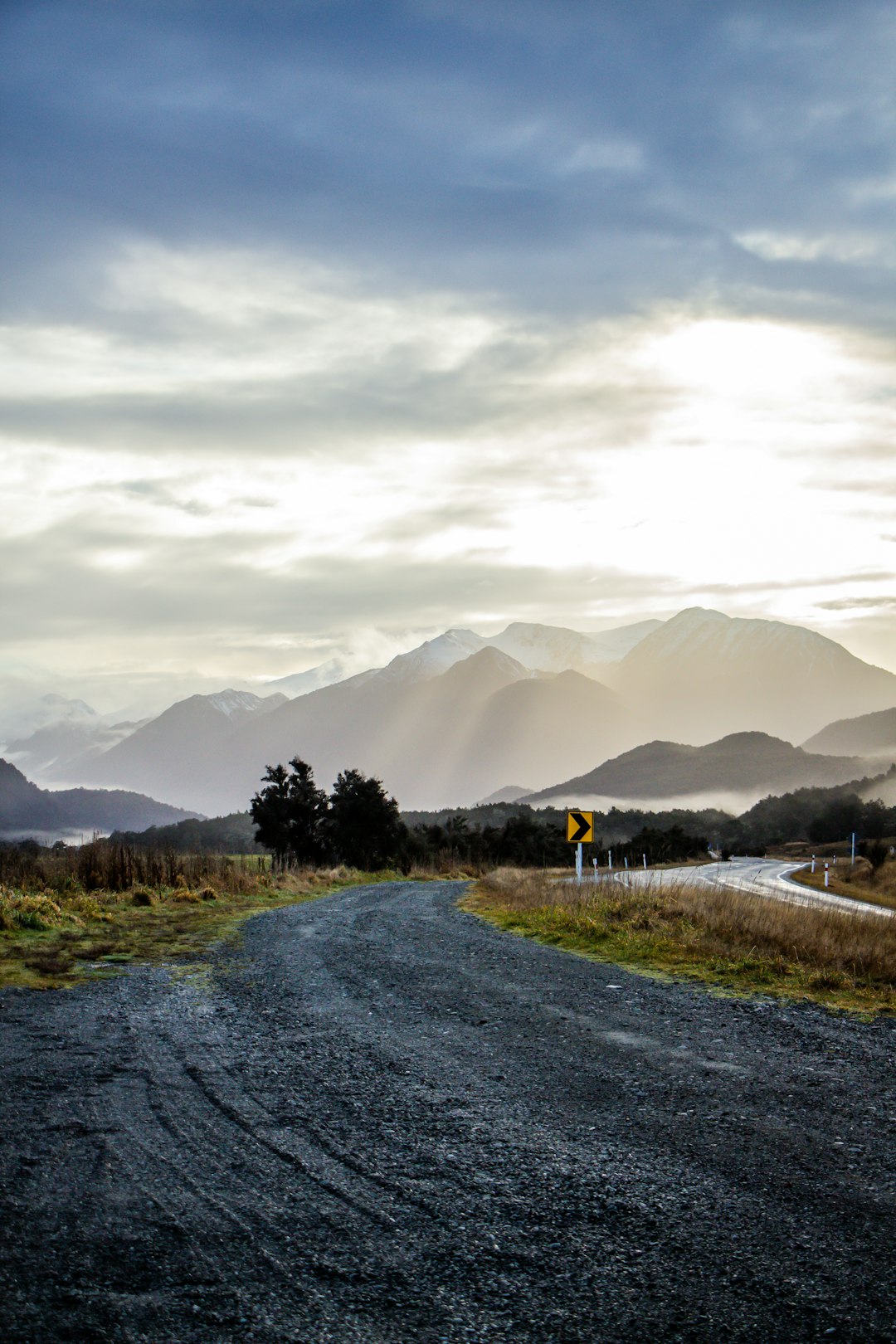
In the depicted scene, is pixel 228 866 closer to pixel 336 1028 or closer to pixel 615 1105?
pixel 336 1028

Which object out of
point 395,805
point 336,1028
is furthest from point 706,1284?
point 395,805

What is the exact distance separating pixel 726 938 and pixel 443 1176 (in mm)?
9779

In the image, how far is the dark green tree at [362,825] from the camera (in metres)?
49.3

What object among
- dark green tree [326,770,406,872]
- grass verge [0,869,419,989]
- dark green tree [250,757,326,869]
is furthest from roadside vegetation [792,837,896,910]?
grass verge [0,869,419,989]

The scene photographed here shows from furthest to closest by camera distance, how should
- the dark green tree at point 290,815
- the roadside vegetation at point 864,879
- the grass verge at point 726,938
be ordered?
1. the dark green tree at point 290,815
2. the roadside vegetation at point 864,879
3. the grass verge at point 726,938

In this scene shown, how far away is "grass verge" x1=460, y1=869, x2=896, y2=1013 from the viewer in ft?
33.8

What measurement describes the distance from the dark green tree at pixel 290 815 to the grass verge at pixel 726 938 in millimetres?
28225

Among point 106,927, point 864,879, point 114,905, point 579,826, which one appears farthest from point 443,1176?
point 864,879

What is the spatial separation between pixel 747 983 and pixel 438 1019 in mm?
4138

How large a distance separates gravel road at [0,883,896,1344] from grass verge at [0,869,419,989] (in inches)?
90.0

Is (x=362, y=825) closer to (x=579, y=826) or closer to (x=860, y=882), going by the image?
(x=860, y=882)

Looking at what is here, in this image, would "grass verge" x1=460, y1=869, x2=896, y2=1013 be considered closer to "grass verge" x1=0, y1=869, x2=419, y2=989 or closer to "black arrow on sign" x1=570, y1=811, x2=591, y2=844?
"black arrow on sign" x1=570, y1=811, x2=591, y2=844

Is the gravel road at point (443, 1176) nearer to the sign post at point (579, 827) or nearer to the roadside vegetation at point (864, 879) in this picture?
the sign post at point (579, 827)

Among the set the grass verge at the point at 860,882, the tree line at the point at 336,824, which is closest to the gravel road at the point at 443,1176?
the grass verge at the point at 860,882
